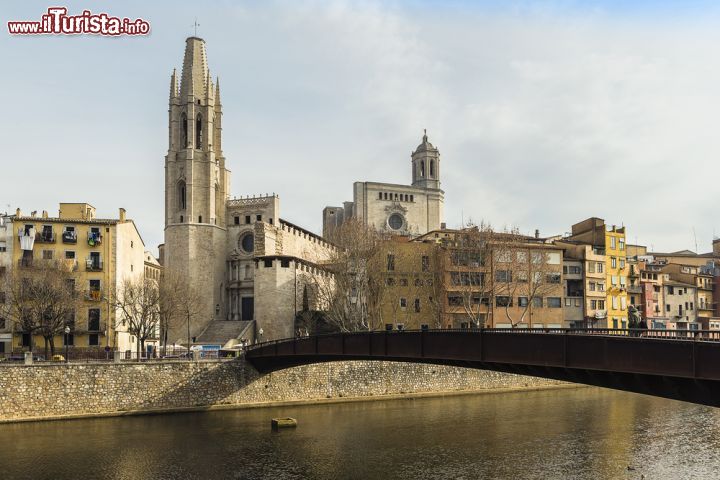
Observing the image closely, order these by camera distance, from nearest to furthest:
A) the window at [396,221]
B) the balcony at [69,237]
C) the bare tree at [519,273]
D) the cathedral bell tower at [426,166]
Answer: the balcony at [69,237] < the bare tree at [519,273] < the window at [396,221] < the cathedral bell tower at [426,166]

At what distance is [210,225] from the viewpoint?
92500 millimetres

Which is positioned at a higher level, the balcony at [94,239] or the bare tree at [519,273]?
the balcony at [94,239]

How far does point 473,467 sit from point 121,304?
4228 centimetres

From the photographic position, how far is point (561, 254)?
85.9 metres

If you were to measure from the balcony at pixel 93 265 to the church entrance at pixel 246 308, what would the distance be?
24845 millimetres

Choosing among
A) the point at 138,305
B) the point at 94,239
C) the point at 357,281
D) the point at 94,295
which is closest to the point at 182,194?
the point at 94,239

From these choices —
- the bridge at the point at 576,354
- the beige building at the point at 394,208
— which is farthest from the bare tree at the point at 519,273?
the beige building at the point at 394,208

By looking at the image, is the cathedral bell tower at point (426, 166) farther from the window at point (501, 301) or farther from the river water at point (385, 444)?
the river water at point (385, 444)

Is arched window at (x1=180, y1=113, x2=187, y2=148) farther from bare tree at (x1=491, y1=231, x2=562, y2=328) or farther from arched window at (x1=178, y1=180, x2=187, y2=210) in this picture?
bare tree at (x1=491, y1=231, x2=562, y2=328)

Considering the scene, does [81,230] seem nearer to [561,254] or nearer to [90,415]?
[90,415]

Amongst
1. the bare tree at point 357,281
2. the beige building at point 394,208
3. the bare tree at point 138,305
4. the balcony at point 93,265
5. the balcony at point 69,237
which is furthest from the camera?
the beige building at point 394,208

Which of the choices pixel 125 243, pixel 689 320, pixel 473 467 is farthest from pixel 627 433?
pixel 689 320

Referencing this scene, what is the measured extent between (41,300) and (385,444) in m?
35.4

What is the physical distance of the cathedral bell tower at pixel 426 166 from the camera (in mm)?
162250
